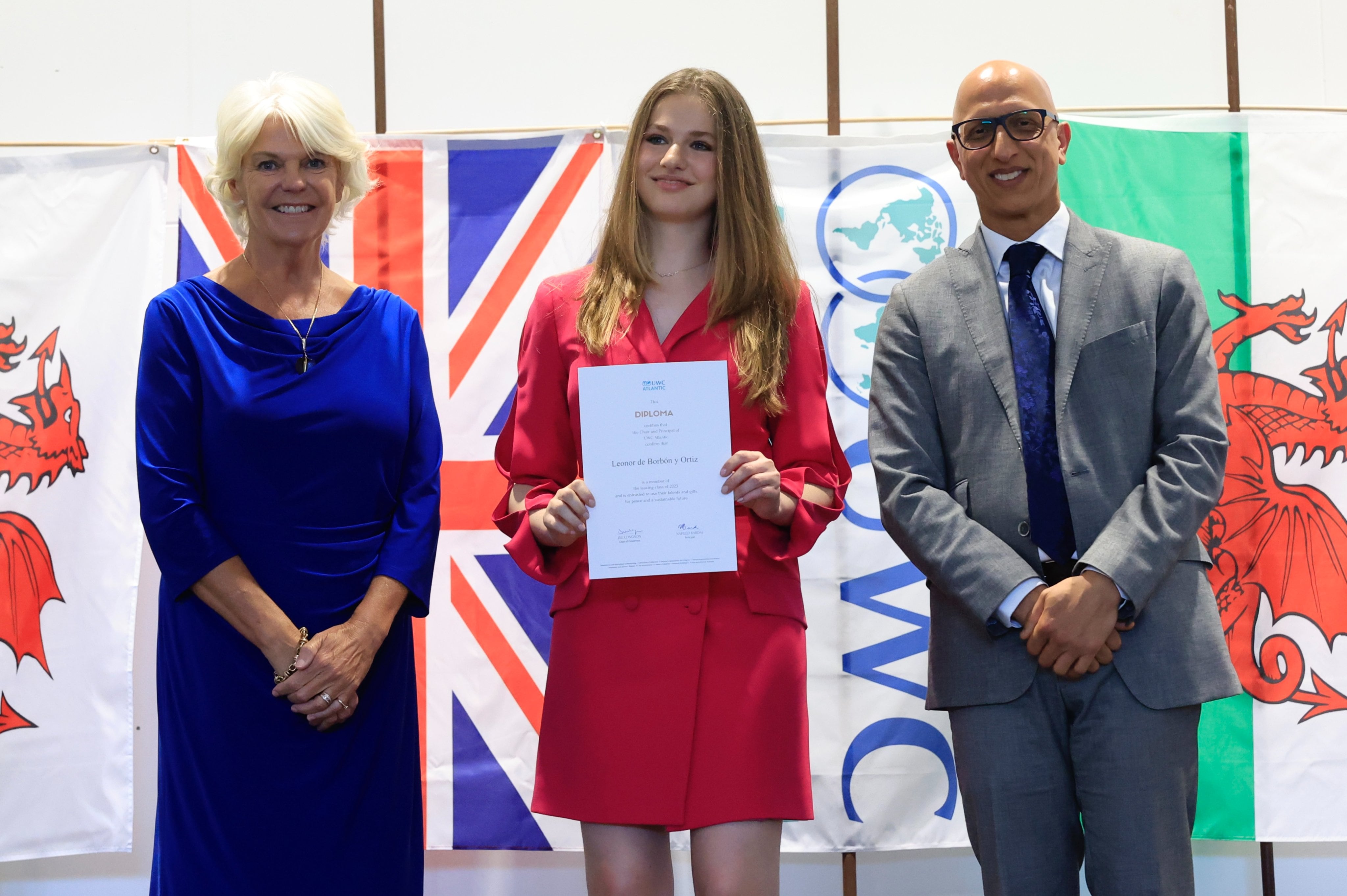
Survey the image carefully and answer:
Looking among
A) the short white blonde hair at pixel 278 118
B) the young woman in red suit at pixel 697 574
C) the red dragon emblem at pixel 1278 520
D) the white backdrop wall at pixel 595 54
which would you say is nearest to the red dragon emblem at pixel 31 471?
the white backdrop wall at pixel 595 54

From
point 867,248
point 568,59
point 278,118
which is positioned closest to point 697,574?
point 278,118

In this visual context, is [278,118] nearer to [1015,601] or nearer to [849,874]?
[1015,601]

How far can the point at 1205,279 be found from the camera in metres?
3.14

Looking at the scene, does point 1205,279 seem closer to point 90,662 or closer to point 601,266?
point 601,266

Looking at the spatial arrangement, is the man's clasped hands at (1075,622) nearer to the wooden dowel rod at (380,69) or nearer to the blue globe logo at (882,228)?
the blue globe logo at (882,228)

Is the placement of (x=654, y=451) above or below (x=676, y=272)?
below

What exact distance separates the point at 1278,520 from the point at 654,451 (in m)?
2.12

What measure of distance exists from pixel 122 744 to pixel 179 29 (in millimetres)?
2119

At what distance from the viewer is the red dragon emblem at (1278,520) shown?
9.98 feet

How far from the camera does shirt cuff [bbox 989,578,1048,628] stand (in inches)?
74.2

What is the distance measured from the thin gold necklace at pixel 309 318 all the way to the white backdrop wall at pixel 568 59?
53.7 inches

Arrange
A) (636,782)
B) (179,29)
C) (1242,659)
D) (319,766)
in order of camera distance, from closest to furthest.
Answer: (636,782) < (319,766) < (1242,659) < (179,29)

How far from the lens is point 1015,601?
6.20ft

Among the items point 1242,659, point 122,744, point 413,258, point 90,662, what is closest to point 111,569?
point 90,662
